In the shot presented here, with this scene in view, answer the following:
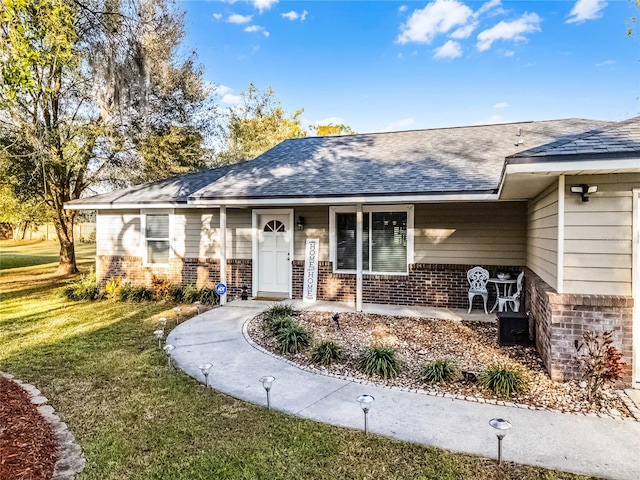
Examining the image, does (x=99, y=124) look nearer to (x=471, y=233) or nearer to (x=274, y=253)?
(x=274, y=253)

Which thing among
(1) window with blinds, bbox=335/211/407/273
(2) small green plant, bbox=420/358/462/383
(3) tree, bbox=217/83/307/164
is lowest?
(2) small green plant, bbox=420/358/462/383

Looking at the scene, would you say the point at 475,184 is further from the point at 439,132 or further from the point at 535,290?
the point at 439,132

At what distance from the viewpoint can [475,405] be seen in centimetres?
409

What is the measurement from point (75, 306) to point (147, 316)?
2676 millimetres

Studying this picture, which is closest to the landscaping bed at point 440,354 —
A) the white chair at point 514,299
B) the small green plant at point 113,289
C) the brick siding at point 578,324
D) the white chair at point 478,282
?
the brick siding at point 578,324

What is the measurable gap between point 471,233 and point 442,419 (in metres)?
5.49

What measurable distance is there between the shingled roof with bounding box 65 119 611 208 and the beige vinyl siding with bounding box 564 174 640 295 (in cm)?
224

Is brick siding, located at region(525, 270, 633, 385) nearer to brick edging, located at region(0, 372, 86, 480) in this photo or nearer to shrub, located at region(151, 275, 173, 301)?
A: brick edging, located at region(0, 372, 86, 480)

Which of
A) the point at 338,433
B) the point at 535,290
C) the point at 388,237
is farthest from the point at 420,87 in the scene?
the point at 338,433

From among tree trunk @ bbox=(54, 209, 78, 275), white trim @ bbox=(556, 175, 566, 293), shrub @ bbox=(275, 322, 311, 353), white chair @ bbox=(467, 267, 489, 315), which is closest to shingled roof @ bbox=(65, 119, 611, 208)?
white chair @ bbox=(467, 267, 489, 315)

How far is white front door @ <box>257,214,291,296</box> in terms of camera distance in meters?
9.92

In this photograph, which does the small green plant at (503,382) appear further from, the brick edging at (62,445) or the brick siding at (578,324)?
the brick edging at (62,445)

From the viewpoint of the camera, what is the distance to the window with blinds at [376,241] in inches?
357

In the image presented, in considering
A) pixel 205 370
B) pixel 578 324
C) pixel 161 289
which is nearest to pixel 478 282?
pixel 578 324
